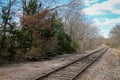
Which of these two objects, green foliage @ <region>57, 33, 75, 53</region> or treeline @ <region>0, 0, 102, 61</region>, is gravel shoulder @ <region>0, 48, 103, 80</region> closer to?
treeline @ <region>0, 0, 102, 61</region>

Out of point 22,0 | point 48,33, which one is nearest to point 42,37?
point 48,33

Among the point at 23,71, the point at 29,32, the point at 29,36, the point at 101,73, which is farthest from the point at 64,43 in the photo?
the point at 23,71

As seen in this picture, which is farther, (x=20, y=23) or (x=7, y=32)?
(x=20, y=23)

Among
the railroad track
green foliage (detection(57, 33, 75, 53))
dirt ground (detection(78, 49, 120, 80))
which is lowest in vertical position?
dirt ground (detection(78, 49, 120, 80))

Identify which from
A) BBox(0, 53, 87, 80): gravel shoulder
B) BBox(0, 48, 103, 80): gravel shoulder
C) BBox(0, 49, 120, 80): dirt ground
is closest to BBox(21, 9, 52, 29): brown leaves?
BBox(0, 49, 120, 80): dirt ground

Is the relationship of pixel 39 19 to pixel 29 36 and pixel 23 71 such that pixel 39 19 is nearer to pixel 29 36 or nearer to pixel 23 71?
pixel 29 36

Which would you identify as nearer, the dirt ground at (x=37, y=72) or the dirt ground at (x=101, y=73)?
the dirt ground at (x=37, y=72)

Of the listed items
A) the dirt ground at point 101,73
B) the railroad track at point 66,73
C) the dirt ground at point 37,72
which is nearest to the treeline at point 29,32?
the dirt ground at point 37,72

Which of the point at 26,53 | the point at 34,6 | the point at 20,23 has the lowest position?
the point at 26,53

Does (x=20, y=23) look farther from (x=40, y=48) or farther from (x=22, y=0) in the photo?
(x=22, y=0)

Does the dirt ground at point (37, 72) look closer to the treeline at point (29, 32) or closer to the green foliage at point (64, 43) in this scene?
the treeline at point (29, 32)

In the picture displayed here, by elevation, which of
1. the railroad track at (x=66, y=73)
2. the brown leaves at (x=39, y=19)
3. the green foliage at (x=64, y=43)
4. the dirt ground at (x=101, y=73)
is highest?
the brown leaves at (x=39, y=19)

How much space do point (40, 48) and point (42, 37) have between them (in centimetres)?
218

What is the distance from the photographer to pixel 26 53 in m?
23.0
